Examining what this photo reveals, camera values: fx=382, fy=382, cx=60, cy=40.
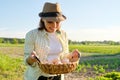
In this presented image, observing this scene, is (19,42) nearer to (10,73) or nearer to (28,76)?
(10,73)

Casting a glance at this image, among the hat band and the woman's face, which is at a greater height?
the hat band

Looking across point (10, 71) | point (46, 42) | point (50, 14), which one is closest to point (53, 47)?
point (46, 42)

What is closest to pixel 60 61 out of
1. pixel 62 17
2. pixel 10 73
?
pixel 62 17

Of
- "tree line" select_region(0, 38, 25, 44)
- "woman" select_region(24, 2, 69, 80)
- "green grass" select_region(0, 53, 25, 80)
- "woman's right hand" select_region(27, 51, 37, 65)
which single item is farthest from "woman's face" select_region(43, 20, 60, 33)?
"tree line" select_region(0, 38, 25, 44)

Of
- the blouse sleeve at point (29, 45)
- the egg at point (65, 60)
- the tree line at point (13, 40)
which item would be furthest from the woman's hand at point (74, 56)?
the tree line at point (13, 40)

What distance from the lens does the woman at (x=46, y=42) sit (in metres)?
4.08

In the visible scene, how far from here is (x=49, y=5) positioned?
4199mm

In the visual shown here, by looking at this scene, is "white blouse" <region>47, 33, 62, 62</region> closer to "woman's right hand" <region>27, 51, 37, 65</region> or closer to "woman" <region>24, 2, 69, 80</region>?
"woman" <region>24, 2, 69, 80</region>

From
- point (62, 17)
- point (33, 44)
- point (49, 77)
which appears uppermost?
point (62, 17)

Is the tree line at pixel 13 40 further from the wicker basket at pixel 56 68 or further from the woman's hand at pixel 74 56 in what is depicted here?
the wicker basket at pixel 56 68

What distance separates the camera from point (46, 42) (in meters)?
4.20

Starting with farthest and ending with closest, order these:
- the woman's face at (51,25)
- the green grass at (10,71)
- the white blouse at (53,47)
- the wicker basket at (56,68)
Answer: the green grass at (10,71) < the white blouse at (53,47) < the woman's face at (51,25) < the wicker basket at (56,68)

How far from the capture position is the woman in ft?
13.4

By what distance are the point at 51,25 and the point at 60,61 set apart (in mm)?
402
